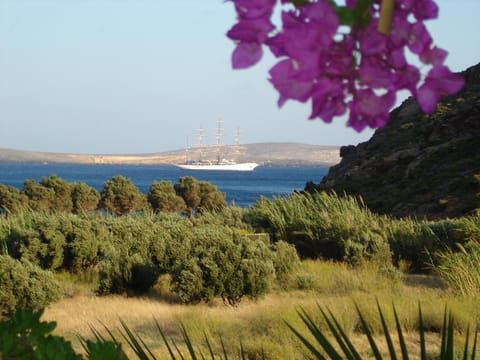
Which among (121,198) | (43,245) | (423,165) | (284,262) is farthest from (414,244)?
(121,198)

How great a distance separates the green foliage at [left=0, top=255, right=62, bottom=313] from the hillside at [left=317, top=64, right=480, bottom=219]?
11995 mm

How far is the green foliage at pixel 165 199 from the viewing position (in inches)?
1236

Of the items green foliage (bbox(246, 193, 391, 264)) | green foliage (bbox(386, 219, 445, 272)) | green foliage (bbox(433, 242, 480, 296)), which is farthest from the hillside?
green foliage (bbox(433, 242, 480, 296))

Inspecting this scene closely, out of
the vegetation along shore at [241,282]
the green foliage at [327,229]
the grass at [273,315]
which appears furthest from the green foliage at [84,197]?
the grass at [273,315]

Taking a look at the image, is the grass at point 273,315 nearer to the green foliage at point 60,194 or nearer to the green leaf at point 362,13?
the green leaf at point 362,13

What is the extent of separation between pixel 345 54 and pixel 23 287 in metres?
7.42

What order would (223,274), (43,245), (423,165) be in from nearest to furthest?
(223,274), (43,245), (423,165)

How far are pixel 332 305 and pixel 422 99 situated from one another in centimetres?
588

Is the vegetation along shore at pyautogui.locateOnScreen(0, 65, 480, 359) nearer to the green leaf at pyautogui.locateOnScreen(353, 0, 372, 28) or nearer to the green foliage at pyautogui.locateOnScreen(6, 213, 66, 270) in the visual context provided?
the green foliage at pyautogui.locateOnScreen(6, 213, 66, 270)

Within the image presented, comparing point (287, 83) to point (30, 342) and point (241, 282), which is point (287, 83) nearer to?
point (30, 342)

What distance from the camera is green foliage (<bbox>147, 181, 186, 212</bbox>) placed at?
3141 centimetres

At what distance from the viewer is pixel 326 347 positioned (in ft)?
7.56

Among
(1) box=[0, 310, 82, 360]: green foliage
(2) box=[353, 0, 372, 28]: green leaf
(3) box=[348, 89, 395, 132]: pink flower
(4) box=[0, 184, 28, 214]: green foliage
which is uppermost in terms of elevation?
(2) box=[353, 0, 372, 28]: green leaf

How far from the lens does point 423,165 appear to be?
2673 cm
